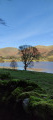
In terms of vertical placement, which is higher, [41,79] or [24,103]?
[24,103]

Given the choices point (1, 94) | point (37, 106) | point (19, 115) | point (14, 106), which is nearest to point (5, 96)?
point (1, 94)

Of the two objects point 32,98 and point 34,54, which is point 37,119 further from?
point 34,54

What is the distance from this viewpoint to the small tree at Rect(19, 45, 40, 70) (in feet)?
130

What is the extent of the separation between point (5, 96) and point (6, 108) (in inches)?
22.9

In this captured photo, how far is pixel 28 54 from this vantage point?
40188 millimetres

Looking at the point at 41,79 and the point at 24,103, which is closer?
the point at 24,103

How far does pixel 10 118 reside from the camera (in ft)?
13.1

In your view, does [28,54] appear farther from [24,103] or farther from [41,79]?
[24,103]

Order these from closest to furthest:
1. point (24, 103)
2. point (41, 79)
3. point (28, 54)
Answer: point (24, 103), point (41, 79), point (28, 54)

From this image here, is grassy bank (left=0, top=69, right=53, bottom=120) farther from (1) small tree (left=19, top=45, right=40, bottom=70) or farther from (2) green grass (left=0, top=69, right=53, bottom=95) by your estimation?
(1) small tree (left=19, top=45, right=40, bottom=70)

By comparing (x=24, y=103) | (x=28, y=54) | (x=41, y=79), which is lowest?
(x=41, y=79)

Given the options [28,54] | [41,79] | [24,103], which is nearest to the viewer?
[24,103]

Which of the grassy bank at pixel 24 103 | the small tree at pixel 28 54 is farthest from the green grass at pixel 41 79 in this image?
the small tree at pixel 28 54

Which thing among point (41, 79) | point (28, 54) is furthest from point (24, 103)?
point (28, 54)
